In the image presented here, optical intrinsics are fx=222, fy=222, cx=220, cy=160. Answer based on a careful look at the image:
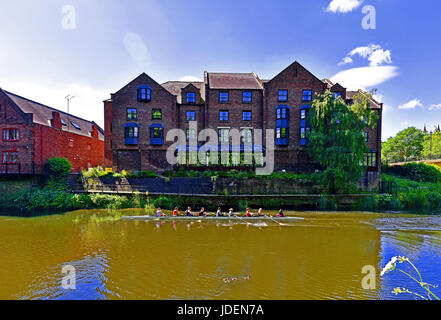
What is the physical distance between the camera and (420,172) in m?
30.4

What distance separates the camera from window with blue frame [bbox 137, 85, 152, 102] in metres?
26.9

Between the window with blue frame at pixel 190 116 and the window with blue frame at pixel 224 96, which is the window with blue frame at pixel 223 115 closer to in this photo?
the window with blue frame at pixel 224 96

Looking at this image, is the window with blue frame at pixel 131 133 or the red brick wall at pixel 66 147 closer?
the red brick wall at pixel 66 147

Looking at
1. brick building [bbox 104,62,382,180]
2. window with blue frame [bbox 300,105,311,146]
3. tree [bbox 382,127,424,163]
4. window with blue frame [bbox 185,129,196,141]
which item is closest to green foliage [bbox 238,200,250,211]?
brick building [bbox 104,62,382,180]

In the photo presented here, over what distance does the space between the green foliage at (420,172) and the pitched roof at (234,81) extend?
24286 mm

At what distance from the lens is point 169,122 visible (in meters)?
27.1

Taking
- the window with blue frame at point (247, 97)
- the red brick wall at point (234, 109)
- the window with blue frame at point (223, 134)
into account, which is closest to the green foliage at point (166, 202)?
the window with blue frame at point (223, 134)

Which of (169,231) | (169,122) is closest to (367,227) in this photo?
(169,231)

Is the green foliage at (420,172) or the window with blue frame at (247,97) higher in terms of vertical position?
the window with blue frame at (247,97)

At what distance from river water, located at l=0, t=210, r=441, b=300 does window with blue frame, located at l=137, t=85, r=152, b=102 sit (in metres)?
15.8

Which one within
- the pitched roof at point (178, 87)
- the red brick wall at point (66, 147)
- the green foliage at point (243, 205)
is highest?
the pitched roof at point (178, 87)

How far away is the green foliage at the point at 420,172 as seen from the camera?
2945cm

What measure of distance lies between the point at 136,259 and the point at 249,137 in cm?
2061

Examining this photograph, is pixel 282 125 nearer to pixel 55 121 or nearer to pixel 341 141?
pixel 341 141
